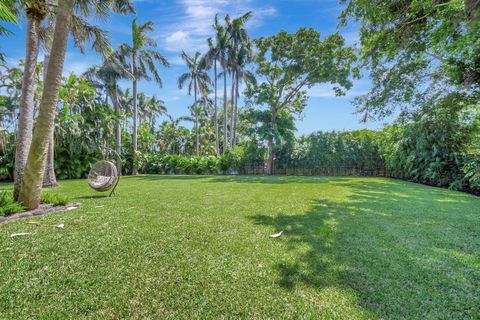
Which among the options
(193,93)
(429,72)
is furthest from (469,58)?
(193,93)

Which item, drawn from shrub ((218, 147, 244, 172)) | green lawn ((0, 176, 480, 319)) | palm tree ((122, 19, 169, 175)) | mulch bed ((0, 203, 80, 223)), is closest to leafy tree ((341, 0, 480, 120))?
green lawn ((0, 176, 480, 319))

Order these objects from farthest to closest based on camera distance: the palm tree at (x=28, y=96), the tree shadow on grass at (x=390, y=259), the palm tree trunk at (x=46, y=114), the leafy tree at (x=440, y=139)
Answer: the leafy tree at (x=440, y=139) → the palm tree at (x=28, y=96) → the palm tree trunk at (x=46, y=114) → the tree shadow on grass at (x=390, y=259)

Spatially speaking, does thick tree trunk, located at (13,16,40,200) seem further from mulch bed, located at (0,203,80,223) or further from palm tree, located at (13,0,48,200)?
mulch bed, located at (0,203,80,223)

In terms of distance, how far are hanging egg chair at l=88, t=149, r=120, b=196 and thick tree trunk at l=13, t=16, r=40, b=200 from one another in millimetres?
1795

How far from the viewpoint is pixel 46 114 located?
4.37 m

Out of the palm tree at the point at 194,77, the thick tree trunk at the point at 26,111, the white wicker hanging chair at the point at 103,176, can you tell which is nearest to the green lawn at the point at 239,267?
the thick tree trunk at the point at 26,111

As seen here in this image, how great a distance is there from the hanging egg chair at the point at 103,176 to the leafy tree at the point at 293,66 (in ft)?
38.7

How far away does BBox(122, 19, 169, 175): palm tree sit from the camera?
16453 mm

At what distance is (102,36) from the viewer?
6.39m

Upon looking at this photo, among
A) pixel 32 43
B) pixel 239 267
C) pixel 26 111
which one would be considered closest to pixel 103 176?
pixel 26 111

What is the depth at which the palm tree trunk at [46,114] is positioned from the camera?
4.34 metres

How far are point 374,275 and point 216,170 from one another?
56.8ft

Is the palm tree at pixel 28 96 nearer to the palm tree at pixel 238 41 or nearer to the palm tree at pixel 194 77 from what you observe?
the palm tree at pixel 238 41

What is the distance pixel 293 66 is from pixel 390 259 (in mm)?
16049
